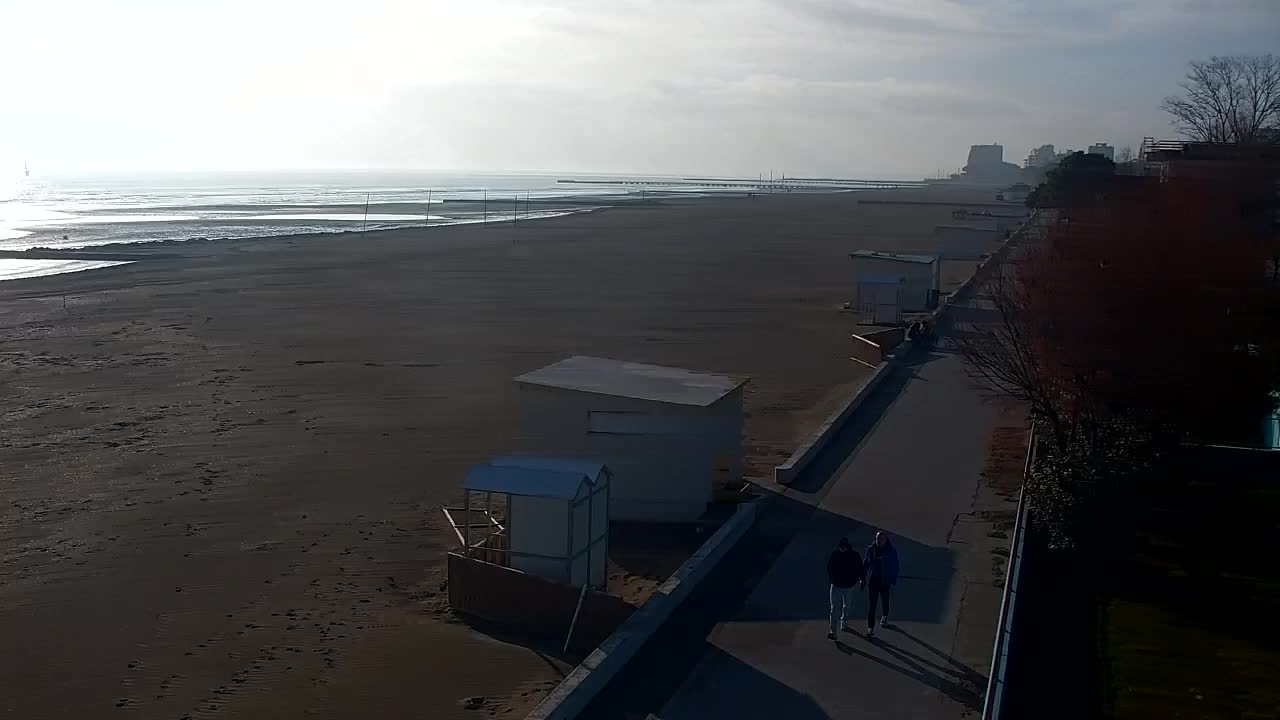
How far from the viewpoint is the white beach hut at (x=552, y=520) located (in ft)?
39.3

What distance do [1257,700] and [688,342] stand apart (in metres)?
20.8

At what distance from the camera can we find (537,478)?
12203mm

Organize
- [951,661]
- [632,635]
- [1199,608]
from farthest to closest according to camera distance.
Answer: [1199,608]
[632,635]
[951,661]

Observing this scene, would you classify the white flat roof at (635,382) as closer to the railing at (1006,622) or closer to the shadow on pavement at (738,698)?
the railing at (1006,622)

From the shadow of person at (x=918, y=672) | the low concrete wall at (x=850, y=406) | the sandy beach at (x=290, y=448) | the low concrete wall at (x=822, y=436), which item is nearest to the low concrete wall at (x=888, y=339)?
the low concrete wall at (x=850, y=406)

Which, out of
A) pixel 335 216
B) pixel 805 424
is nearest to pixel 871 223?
pixel 335 216

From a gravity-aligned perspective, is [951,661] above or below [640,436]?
below

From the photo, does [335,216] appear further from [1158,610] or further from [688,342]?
[1158,610]

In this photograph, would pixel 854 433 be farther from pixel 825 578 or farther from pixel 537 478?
pixel 537 478

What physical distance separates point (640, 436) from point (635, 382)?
1.29 metres

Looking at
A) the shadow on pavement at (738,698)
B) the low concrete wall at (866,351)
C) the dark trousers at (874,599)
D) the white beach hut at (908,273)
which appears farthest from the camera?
the white beach hut at (908,273)

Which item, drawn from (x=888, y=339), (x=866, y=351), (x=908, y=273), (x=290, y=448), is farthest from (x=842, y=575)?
(x=908, y=273)

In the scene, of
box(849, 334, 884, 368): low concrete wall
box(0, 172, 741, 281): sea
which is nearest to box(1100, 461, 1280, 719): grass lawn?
box(849, 334, 884, 368): low concrete wall

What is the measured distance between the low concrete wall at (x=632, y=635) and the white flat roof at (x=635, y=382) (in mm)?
1859
